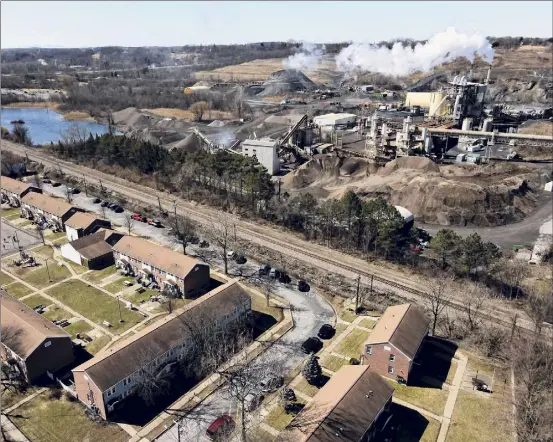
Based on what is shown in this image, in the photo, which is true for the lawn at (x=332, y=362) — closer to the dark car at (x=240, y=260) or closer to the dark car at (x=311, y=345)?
the dark car at (x=311, y=345)

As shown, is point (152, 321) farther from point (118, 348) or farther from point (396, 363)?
point (396, 363)

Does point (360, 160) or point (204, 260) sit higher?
point (360, 160)

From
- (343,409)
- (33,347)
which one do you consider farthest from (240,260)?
(343,409)

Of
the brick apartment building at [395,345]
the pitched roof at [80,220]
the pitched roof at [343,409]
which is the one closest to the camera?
the pitched roof at [343,409]

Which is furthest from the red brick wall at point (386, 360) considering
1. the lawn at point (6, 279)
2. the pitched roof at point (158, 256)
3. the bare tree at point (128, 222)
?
the lawn at point (6, 279)

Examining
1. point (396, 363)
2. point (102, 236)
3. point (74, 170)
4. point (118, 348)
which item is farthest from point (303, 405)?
point (74, 170)

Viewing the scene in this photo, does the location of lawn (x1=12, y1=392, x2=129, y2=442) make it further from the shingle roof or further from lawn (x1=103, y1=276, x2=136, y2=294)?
the shingle roof
